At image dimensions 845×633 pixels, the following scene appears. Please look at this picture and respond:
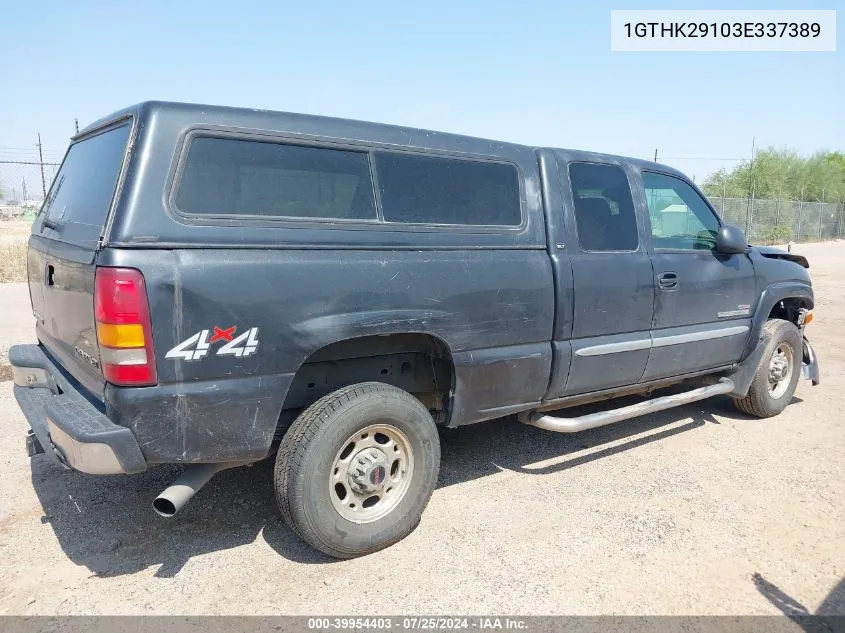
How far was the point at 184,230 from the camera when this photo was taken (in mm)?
2646

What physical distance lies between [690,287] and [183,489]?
139 inches

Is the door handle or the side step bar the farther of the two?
the door handle

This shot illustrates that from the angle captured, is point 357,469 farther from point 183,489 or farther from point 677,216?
point 677,216

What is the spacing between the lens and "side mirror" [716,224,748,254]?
4652mm

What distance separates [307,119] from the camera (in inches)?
120

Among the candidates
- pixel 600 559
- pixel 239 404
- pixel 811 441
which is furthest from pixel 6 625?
pixel 811 441

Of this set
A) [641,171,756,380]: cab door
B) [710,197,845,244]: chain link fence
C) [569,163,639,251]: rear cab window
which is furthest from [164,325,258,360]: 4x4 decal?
[710,197,845,244]: chain link fence

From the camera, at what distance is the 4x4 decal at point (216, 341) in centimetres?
262

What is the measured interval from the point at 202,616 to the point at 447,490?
5.55 ft

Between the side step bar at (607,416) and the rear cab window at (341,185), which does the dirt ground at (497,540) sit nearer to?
the side step bar at (607,416)

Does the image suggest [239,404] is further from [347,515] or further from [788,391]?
[788,391]

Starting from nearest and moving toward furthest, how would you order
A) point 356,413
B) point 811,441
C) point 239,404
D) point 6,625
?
point 6,625 → point 239,404 → point 356,413 → point 811,441

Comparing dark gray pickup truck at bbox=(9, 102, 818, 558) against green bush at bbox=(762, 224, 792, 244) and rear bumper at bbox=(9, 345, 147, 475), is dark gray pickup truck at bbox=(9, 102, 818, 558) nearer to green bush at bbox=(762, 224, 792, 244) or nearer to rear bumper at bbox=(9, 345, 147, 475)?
rear bumper at bbox=(9, 345, 147, 475)

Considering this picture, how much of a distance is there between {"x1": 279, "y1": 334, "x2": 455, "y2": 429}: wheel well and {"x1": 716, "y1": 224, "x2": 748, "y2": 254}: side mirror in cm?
248
